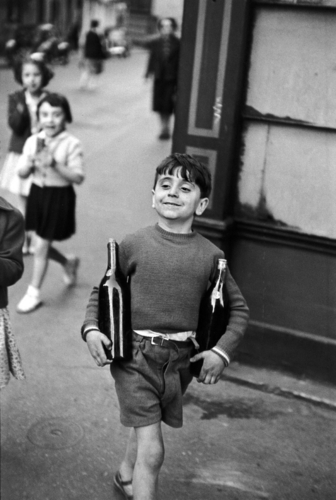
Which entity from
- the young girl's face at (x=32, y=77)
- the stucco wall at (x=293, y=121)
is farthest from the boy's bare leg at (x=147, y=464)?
the young girl's face at (x=32, y=77)

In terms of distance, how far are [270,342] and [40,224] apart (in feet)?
6.74

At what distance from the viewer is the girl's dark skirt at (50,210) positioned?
515cm

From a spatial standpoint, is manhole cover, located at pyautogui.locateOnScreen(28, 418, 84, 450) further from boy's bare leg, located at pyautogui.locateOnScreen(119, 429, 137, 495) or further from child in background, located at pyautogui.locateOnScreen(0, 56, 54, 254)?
child in background, located at pyautogui.locateOnScreen(0, 56, 54, 254)

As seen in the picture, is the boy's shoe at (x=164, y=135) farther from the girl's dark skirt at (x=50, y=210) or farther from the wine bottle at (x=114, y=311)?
the wine bottle at (x=114, y=311)

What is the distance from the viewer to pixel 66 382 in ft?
13.6

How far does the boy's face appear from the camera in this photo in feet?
8.76

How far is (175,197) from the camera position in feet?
8.75

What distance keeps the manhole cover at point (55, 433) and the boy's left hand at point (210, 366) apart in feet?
3.81

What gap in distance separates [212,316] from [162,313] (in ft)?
0.68

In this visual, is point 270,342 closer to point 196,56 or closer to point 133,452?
point 133,452

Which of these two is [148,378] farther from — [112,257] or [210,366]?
[112,257]

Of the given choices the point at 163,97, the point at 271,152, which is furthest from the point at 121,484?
the point at 163,97

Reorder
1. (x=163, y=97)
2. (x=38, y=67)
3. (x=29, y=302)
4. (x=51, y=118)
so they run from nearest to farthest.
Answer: (x=51, y=118), (x=29, y=302), (x=38, y=67), (x=163, y=97)

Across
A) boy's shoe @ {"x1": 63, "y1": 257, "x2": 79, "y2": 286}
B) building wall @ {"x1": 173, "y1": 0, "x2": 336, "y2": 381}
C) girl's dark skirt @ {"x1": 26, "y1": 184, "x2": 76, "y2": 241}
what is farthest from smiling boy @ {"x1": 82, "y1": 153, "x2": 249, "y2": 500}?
boy's shoe @ {"x1": 63, "y1": 257, "x2": 79, "y2": 286}
